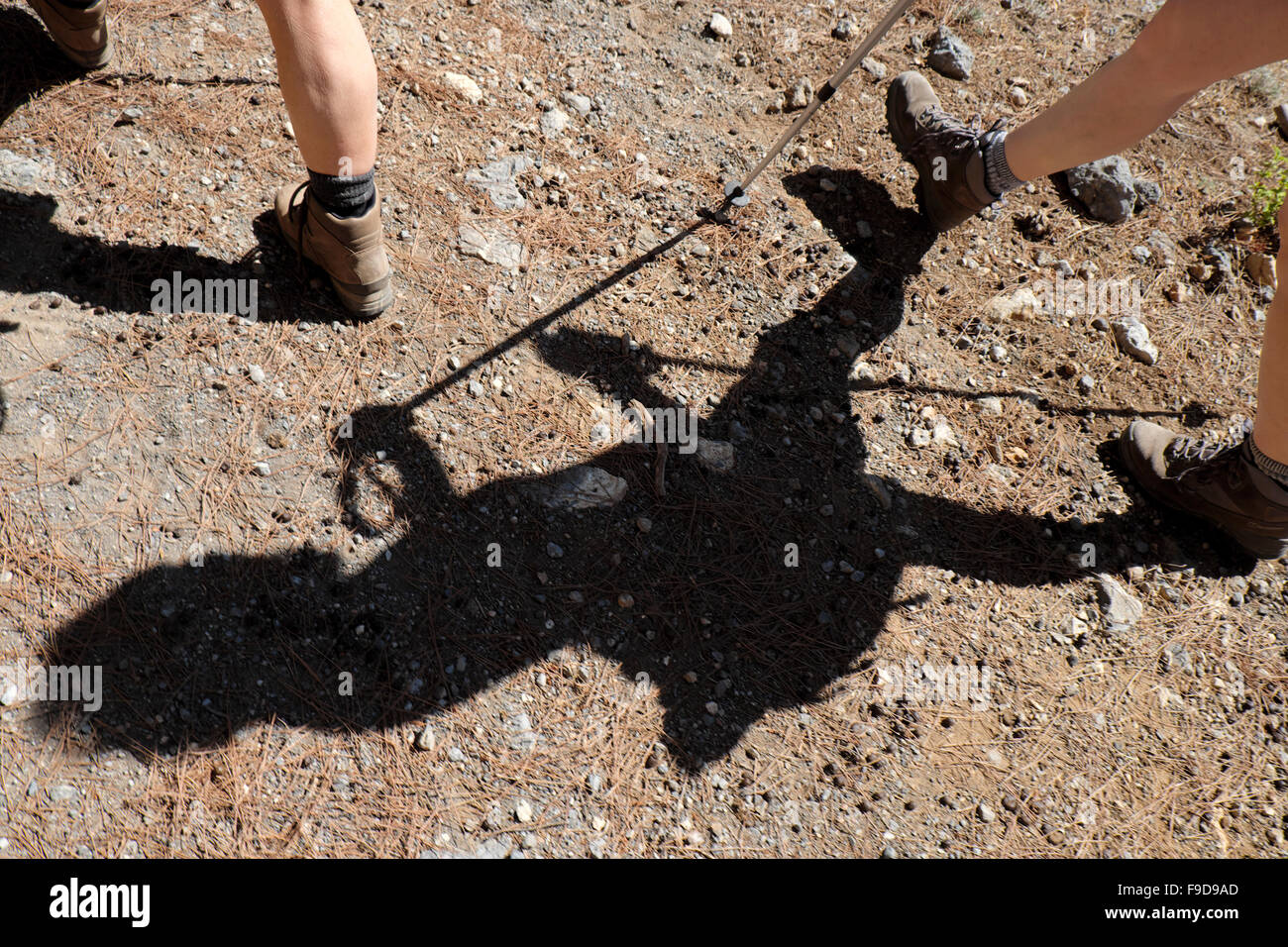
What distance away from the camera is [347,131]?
8.21 feet

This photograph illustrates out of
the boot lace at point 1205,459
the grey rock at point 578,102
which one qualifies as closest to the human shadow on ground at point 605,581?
the boot lace at point 1205,459

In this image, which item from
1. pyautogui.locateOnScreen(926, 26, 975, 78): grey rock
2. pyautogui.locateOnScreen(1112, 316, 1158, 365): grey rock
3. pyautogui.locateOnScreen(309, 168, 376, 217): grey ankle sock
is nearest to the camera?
pyautogui.locateOnScreen(309, 168, 376, 217): grey ankle sock

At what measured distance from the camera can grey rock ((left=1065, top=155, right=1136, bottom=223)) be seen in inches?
154

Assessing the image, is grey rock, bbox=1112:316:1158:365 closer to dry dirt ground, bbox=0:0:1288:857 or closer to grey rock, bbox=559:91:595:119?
dry dirt ground, bbox=0:0:1288:857

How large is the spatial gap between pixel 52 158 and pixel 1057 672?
425 cm

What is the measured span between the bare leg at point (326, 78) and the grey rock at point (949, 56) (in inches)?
121

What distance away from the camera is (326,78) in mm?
2377

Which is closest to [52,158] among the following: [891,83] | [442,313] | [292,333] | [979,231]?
[292,333]

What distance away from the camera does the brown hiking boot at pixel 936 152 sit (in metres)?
3.46

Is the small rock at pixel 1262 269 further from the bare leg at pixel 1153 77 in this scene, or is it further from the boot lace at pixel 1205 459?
the bare leg at pixel 1153 77

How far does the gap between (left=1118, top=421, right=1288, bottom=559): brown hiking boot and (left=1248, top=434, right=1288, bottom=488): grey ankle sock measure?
0.6 inches

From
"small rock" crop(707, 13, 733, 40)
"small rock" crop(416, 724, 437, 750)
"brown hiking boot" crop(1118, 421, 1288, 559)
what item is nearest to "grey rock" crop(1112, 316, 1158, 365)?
"brown hiking boot" crop(1118, 421, 1288, 559)

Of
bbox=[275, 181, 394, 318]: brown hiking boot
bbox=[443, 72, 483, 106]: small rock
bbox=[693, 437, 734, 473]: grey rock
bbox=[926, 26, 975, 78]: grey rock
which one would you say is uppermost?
bbox=[926, 26, 975, 78]: grey rock
